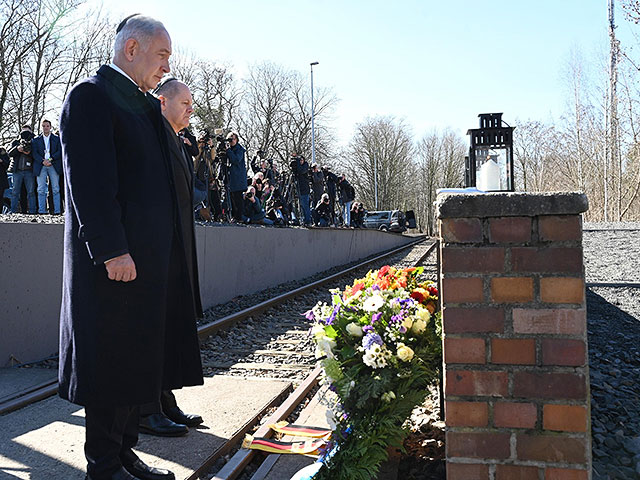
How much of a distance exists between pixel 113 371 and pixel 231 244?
755 cm

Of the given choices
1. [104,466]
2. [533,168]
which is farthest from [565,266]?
[533,168]

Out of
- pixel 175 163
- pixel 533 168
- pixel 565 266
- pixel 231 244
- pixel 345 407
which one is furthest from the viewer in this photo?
pixel 533 168

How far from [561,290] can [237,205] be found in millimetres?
11244

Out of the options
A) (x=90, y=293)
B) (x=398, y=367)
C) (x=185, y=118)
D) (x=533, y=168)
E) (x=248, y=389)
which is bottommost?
(x=248, y=389)

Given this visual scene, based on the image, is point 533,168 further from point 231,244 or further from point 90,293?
point 90,293

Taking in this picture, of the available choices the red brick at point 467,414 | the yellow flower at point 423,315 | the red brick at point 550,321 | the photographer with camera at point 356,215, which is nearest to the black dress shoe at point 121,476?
the red brick at point 467,414

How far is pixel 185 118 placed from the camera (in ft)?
10.9

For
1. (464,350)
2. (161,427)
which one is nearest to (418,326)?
(464,350)

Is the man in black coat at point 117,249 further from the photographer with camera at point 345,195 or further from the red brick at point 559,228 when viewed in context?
the photographer with camera at point 345,195

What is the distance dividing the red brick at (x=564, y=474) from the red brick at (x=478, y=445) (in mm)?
139

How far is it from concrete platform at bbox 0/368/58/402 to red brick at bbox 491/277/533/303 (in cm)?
355

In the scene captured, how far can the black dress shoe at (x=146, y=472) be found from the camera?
99.0 inches

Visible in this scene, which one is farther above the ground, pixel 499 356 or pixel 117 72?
pixel 117 72

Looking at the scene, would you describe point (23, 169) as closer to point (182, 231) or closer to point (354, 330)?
point (182, 231)
